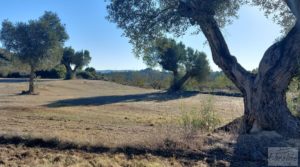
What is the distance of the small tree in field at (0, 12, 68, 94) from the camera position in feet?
125

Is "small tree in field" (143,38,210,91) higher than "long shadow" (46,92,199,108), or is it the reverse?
"small tree in field" (143,38,210,91)

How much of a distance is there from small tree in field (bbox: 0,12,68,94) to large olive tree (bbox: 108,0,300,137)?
2848 centimetres

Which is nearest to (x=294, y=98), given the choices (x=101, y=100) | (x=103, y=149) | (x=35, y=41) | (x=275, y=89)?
(x=275, y=89)

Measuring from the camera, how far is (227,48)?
407 inches

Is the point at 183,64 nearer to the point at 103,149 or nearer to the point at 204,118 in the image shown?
the point at 204,118

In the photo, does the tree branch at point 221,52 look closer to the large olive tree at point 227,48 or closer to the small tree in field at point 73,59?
the large olive tree at point 227,48

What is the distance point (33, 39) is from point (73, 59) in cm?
2553

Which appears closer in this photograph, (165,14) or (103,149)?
(103,149)

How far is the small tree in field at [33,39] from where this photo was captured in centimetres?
3809

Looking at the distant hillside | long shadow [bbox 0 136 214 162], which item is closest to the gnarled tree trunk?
long shadow [bbox 0 136 214 162]

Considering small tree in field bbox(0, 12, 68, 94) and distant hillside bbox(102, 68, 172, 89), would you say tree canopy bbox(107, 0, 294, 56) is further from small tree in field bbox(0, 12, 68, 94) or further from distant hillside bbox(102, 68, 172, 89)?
distant hillside bbox(102, 68, 172, 89)

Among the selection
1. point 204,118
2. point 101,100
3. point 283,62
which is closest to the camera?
point 283,62

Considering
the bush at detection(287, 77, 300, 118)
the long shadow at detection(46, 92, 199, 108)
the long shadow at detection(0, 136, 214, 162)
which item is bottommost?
the long shadow at detection(46, 92, 199, 108)

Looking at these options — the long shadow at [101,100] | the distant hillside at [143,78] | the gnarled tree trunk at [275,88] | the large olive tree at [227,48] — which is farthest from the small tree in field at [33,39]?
the gnarled tree trunk at [275,88]
